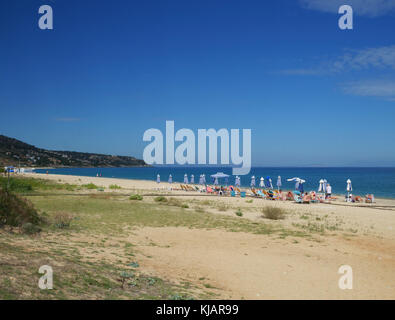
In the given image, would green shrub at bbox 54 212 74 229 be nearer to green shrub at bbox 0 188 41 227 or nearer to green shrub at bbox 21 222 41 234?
green shrub at bbox 0 188 41 227

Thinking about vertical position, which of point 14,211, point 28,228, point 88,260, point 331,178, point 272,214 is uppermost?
point 14,211

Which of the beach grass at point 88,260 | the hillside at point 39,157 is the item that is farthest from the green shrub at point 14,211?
the hillside at point 39,157

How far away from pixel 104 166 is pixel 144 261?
19757cm

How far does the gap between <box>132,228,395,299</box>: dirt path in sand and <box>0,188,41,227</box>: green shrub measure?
10.0 feet

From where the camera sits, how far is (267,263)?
25.1 ft

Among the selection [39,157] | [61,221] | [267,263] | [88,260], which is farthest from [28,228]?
[39,157]

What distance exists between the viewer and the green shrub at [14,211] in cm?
848

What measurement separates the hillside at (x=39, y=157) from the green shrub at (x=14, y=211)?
229 ft

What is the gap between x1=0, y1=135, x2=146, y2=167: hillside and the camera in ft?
314

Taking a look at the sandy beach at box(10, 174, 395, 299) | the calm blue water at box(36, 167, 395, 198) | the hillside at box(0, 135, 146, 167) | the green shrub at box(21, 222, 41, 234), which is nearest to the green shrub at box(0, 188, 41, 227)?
the green shrub at box(21, 222, 41, 234)

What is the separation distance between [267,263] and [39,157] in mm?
140524

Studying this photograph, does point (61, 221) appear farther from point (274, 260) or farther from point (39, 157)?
point (39, 157)

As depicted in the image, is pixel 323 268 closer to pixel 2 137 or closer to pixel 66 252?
pixel 66 252

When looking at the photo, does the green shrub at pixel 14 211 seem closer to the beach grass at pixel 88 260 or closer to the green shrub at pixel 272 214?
the beach grass at pixel 88 260
